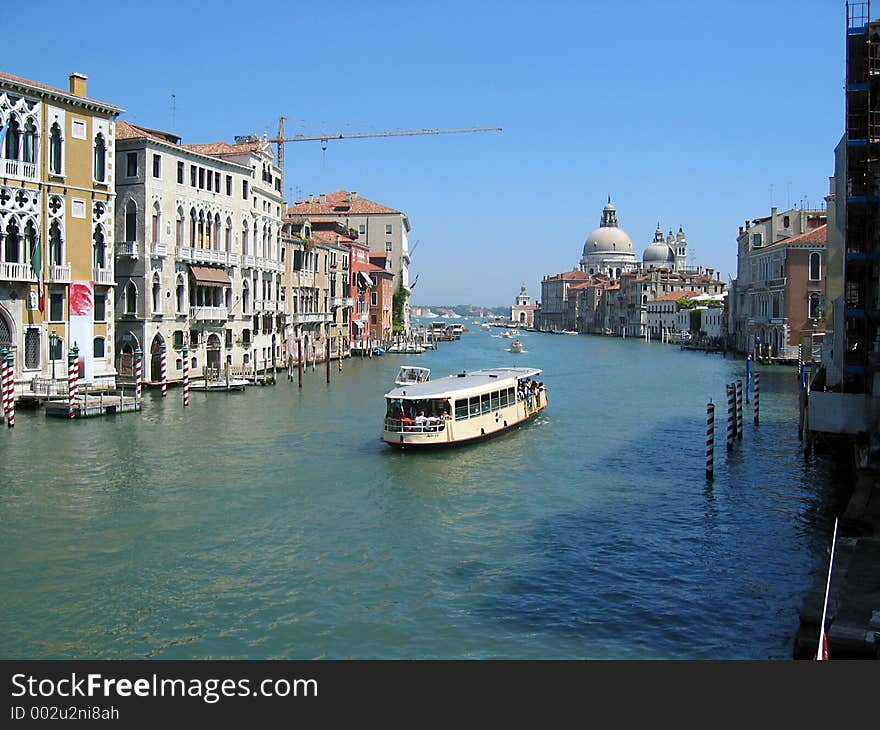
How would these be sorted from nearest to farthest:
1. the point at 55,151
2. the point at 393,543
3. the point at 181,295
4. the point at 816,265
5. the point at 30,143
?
the point at 393,543 < the point at 30,143 < the point at 55,151 < the point at 181,295 < the point at 816,265

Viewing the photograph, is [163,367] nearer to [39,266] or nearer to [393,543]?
[39,266]

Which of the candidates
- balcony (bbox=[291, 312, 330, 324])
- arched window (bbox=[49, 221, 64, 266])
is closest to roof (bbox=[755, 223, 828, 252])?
balcony (bbox=[291, 312, 330, 324])

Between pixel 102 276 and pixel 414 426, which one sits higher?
pixel 102 276

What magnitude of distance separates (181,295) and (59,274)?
709 cm

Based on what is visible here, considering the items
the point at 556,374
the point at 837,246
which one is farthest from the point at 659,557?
the point at 556,374

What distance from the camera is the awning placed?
34406mm

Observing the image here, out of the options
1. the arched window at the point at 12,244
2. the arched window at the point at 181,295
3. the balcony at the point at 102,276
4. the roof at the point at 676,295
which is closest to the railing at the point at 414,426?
the arched window at the point at 12,244

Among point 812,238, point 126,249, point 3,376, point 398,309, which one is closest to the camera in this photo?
point 3,376

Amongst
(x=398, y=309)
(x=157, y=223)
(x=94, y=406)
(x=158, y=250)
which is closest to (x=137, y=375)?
(x=94, y=406)

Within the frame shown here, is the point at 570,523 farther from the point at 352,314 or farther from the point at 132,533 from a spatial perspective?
the point at 352,314

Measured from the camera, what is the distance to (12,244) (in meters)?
25.5

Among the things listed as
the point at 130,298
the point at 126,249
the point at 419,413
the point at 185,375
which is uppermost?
the point at 126,249

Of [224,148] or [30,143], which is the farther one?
[224,148]
